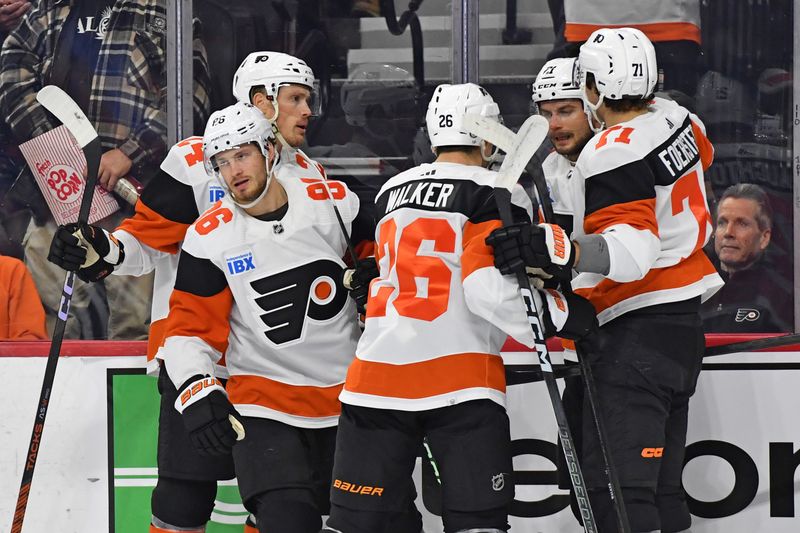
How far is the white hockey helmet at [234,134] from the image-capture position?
8.18 ft

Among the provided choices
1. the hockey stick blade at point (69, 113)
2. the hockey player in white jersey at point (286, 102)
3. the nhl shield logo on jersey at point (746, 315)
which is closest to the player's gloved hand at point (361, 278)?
the hockey player in white jersey at point (286, 102)

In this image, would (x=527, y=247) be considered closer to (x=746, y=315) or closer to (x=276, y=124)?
(x=276, y=124)

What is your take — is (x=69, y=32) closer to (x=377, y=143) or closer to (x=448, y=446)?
(x=377, y=143)

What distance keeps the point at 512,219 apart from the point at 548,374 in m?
0.35

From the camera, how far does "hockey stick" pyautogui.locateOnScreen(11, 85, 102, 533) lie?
279cm

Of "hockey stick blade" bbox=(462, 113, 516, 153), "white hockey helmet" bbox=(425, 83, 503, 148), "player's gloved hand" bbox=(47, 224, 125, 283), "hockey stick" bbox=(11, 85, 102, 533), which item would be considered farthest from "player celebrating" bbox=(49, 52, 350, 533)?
"hockey stick blade" bbox=(462, 113, 516, 153)

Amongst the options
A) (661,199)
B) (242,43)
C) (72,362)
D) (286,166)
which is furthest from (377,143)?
(661,199)

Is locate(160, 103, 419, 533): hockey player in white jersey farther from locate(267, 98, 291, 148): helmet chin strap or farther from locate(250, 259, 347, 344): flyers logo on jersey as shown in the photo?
locate(267, 98, 291, 148): helmet chin strap

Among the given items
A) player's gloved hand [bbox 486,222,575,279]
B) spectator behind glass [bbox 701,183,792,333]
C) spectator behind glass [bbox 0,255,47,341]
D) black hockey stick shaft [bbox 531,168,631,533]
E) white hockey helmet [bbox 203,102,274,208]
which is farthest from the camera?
spectator behind glass [bbox 0,255,47,341]

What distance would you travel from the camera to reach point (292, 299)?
2.54 metres

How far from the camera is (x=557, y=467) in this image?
293 centimetres

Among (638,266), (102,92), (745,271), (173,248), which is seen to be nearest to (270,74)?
(173,248)

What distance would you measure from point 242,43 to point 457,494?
1988 mm

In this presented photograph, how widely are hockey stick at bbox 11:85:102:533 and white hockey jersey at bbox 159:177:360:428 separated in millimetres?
397
